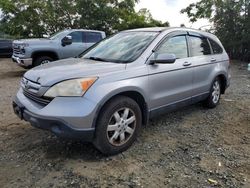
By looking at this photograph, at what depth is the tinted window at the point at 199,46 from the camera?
5.40 m

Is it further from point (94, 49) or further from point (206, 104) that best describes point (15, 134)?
point (206, 104)

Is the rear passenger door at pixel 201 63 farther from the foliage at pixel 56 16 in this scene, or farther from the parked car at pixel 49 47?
the foliage at pixel 56 16

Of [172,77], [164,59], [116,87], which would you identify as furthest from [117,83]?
[172,77]

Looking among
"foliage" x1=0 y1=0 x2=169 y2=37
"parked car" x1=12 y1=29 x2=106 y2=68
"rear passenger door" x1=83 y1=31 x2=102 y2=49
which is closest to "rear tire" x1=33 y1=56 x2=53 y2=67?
"parked car" x1=12 y1=29 x2=106 y2=68

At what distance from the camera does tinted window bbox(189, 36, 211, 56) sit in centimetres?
540

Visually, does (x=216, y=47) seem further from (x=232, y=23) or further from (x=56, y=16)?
(x=56, y=16)

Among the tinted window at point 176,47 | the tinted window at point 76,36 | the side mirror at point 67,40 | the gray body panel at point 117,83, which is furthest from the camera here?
the tinted window at point 76,36

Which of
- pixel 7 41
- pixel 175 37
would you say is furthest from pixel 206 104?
pixel 7 41

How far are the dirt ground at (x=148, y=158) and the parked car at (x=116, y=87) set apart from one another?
0.32m

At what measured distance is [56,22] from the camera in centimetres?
1784

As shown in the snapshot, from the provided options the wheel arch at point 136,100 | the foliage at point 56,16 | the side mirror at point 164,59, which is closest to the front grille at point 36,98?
the wheel arch at point 136,100

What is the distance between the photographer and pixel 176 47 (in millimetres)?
5004

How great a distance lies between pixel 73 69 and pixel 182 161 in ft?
5.96

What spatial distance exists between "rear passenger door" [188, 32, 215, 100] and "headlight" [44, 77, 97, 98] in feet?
7.59
